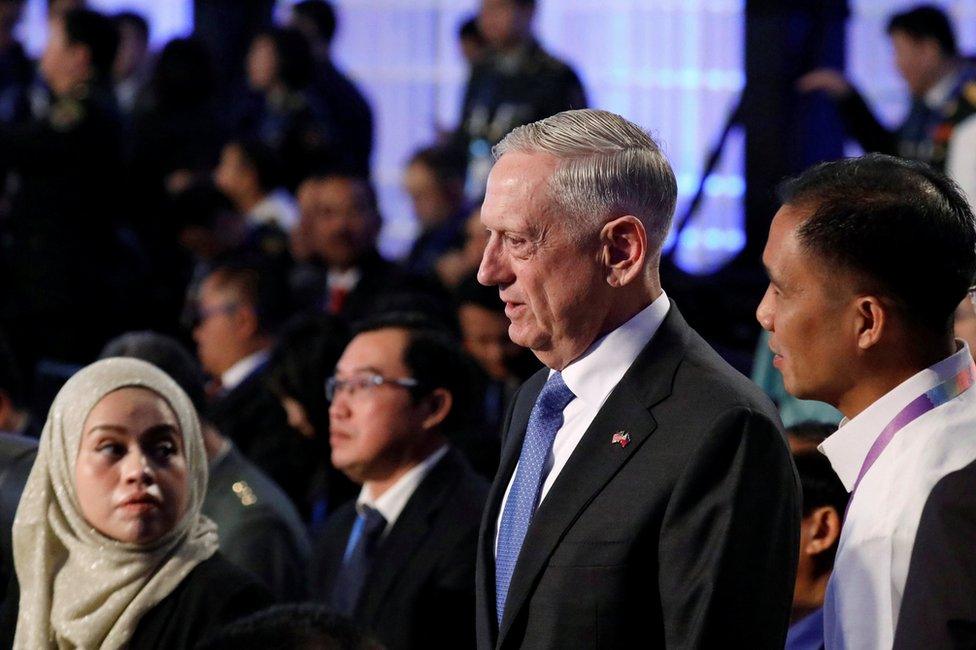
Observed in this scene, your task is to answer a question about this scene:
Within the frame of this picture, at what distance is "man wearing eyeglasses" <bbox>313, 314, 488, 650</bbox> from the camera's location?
14.3 ft

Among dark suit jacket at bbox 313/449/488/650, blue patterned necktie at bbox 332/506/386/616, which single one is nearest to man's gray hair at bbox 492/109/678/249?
dark suit jacket at bbox 313/449/488/650

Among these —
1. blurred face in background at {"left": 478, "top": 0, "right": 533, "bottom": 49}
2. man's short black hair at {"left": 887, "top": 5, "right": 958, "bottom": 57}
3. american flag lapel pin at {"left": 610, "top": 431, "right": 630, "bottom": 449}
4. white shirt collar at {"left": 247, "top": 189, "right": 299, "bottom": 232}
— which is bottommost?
white shirt collar at {"left": 247, "top": 189, "right": 299, "bottom": 232}

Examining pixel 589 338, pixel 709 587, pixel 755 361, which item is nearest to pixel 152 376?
pixel 589 338

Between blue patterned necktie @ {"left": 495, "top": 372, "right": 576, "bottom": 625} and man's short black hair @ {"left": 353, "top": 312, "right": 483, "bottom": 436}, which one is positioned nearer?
blue patterned necktie @ {"left": 495, "top": 372, "right": 576, "bottom": 625}

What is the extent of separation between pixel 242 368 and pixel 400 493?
1956 mm

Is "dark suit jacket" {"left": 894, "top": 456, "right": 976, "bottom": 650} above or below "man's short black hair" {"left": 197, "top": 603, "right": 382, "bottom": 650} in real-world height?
above

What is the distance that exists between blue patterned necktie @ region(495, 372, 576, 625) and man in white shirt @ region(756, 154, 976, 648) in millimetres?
429

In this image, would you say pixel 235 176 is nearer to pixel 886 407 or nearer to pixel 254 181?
pixel 254 181

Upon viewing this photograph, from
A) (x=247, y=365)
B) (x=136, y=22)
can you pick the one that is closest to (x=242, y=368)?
(x=247, y=365)

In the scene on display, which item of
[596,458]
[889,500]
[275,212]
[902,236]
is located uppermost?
[902,236]

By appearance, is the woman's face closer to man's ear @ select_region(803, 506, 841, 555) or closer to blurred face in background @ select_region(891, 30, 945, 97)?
man's ear @ select_region(803, 506, 841, 555)

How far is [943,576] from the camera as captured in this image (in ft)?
7.27

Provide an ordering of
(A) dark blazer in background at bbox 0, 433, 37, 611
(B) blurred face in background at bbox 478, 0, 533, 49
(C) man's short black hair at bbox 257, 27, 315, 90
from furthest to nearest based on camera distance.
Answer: (C) man's short black hair at bbox 257, 27, 315, 90 < (B) blurred face in background at bbox 478, 0, 533, 49 < (A) dark blazer in background at bbox 0, 433, 37, 611

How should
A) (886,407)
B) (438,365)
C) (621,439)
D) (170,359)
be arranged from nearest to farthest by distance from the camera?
(886,407) → (621,439) → (438,365) → (170,359)
